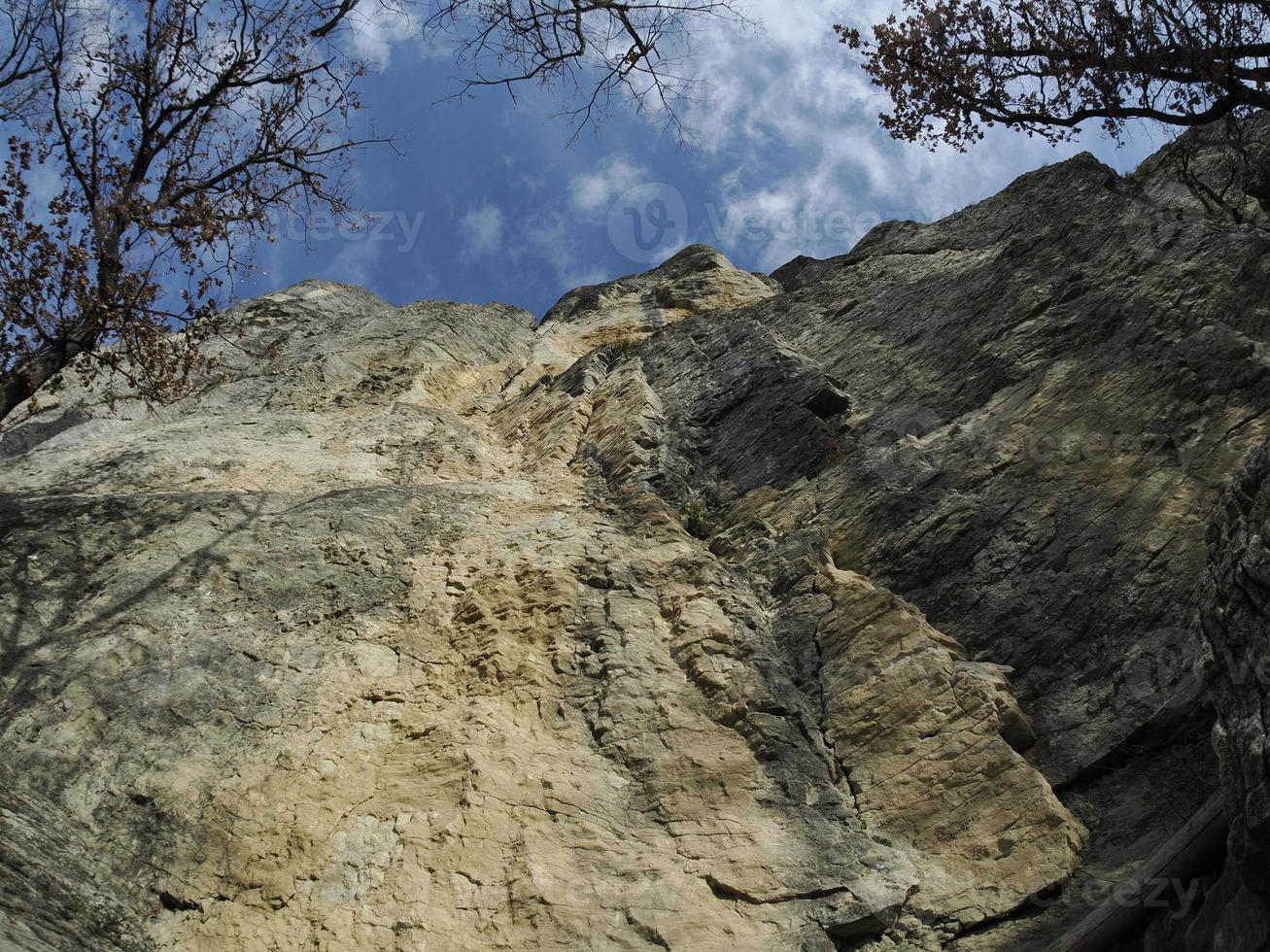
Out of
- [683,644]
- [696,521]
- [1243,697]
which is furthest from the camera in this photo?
[696,521]

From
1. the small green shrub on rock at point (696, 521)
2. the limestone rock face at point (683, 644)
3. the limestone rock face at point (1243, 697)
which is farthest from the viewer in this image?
the small green shrub on rock at point (696, 521)

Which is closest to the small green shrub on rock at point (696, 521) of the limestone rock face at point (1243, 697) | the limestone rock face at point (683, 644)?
the limestone rock face at point (683, 644)

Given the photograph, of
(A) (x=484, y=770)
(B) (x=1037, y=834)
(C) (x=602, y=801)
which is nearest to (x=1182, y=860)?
(B) (x=1037, y=834)

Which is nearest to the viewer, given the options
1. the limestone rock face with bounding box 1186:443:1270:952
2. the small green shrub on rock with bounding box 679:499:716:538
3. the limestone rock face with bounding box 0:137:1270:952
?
the limestone rock face with bounding box 1186:443:1270:952

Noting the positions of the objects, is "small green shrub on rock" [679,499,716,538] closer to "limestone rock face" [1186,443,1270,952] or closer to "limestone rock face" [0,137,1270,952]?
"limestone rock face" [0,137,1270,952]

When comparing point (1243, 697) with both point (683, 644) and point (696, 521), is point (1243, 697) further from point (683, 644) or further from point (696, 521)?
point (696, 521)

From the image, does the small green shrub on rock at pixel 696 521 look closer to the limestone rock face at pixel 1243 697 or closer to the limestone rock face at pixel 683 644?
the limestone rock face at pixel 683 644

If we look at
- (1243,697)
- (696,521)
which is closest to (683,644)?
(696,521)

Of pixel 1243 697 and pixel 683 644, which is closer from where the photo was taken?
pixel 1243 697

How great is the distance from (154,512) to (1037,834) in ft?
35.0

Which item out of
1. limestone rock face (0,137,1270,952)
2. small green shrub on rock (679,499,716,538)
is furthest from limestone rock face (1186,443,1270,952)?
small green shrub on rock (679,499,716,538)

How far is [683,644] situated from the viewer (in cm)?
1232

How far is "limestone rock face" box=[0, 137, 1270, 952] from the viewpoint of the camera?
9062mm

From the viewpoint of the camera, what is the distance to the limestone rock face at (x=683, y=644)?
906 centimetres
